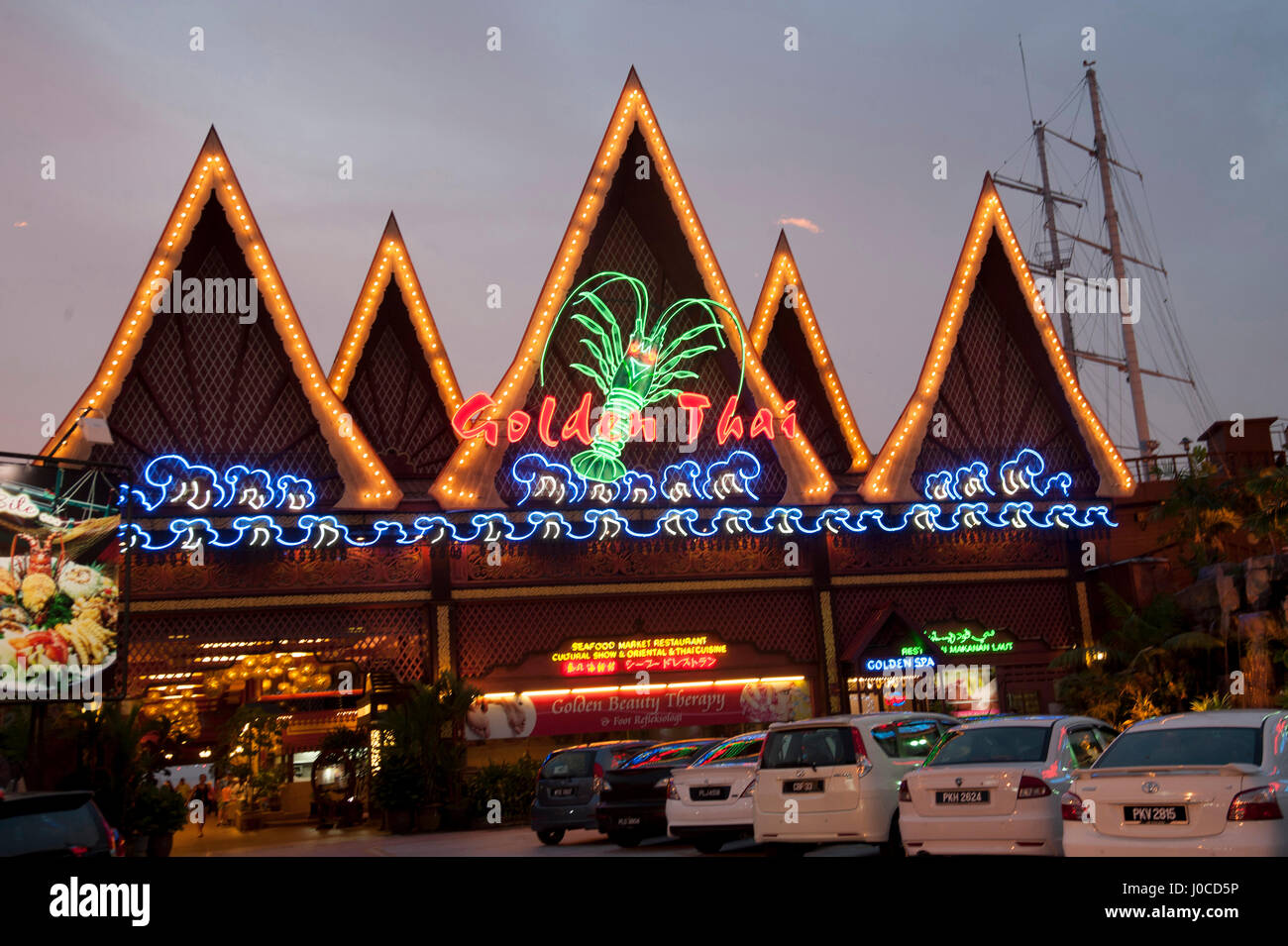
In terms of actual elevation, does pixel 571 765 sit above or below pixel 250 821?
above

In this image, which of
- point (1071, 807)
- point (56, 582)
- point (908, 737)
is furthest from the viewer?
point (56, 582)

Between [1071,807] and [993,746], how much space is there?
2258 mm

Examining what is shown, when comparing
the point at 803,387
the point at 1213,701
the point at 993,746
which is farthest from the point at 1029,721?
the point at 803,387

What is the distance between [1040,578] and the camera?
28844 millimetres

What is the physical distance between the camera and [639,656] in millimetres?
26453

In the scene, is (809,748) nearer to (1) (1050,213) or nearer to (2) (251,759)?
(2) (251,759)

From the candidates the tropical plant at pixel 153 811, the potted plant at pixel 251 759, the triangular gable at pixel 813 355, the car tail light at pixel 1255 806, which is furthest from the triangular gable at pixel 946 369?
the car tail light at pixel 1255 806

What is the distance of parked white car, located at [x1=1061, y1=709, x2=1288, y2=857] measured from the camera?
8.84 m

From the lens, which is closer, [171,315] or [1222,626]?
[1222,626]
